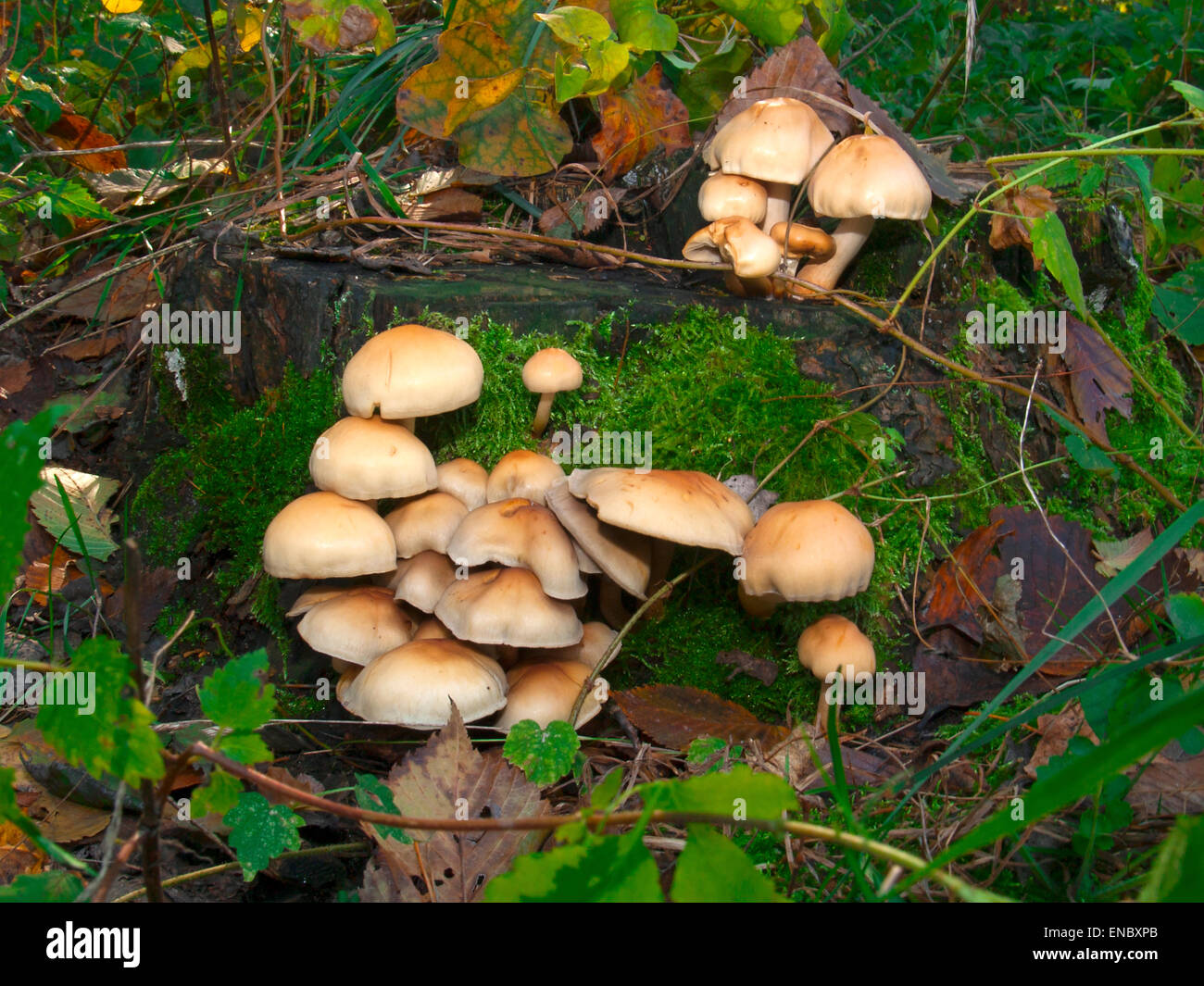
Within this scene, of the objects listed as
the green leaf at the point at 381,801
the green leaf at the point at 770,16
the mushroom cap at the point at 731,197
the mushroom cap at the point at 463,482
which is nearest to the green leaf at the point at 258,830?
the green leaf at the point at 381,801

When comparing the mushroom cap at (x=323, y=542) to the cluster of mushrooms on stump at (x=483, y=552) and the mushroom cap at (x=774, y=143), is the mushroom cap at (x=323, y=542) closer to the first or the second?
the cluster of mushrooms on stump at (x=483, y=552)

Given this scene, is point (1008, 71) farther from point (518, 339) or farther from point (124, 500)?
point (124, 500)

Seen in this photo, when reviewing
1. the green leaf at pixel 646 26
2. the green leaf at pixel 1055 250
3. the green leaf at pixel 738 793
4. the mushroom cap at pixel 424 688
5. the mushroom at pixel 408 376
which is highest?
the green leaf at pixel 646 26

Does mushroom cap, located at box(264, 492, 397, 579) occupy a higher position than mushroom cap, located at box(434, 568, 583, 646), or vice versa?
mushroom cap, located at box(264, 492, 397, 579)

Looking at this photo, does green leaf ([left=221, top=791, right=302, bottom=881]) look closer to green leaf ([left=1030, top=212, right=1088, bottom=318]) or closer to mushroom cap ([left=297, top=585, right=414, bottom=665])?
mushroom cap ([left=297, top=585, right=414, bottom=665])

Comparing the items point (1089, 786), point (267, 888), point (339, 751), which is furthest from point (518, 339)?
point (1089, 786)

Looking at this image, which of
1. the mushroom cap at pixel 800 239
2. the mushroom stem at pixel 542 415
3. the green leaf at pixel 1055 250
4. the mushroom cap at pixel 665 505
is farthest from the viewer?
the mushroom cap at pixel 800 239

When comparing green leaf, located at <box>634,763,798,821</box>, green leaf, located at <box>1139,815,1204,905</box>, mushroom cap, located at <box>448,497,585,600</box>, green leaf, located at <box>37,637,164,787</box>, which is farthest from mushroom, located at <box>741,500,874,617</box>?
green leaf, located at <box>37,637,164,787</box>
